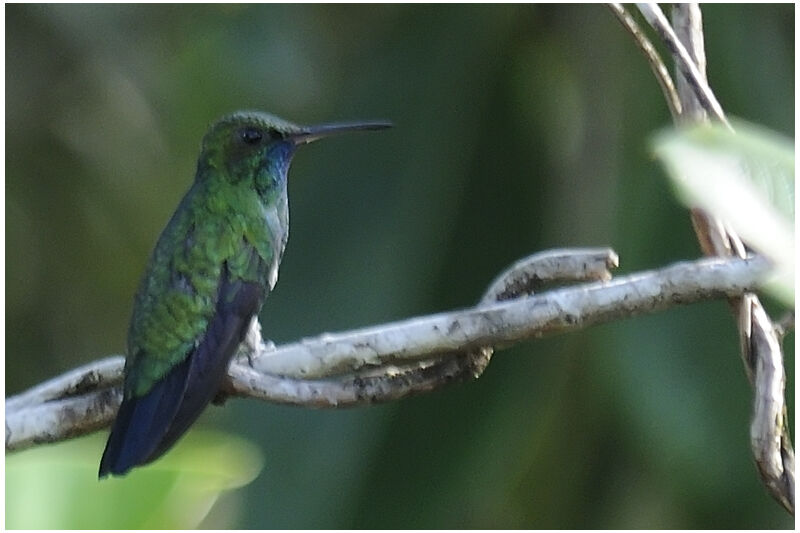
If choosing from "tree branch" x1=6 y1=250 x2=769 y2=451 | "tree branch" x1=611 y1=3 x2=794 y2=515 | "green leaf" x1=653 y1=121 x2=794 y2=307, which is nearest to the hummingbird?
"tree branch" x1=6 y1=250 x2=769 y2=451

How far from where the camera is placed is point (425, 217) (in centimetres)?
292

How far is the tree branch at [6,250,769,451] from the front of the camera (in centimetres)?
127

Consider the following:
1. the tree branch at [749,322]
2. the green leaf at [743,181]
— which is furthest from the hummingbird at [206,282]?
the green leaf at [743,181]

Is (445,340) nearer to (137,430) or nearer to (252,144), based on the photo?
(137,430)

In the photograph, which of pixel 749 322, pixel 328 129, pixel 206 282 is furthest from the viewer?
pixel 328 129

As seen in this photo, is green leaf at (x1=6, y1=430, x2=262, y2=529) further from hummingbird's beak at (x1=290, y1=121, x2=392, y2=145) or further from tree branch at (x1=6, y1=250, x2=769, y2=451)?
hummingbird's beak at (x1=290, y1=121, x2=392, y2=145)

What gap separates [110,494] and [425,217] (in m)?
1.54

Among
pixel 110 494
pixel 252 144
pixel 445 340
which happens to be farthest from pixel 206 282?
pixel 445 340

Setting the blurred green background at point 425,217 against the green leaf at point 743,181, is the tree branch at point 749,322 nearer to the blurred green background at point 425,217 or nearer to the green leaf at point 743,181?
the green leaf at point 743,181

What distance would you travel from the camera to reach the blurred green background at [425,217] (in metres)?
2.57

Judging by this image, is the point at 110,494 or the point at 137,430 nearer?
the point at 110,494

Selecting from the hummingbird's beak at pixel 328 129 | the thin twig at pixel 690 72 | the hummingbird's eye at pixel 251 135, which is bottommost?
the thin twig at pixel 690 72

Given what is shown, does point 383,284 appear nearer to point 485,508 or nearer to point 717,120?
point 485,508

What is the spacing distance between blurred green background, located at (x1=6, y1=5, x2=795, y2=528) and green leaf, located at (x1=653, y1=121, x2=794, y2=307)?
1.84 metres
